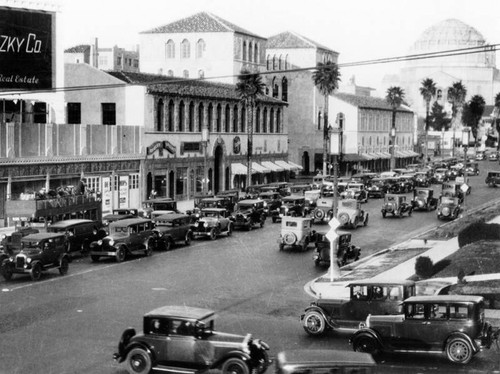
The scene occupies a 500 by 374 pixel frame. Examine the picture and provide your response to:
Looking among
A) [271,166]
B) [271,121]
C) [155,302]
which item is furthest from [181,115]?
[155,302]

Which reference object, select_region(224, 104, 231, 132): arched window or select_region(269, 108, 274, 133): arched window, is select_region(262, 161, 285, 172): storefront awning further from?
select_region(224, 104, 231, 132): arched window

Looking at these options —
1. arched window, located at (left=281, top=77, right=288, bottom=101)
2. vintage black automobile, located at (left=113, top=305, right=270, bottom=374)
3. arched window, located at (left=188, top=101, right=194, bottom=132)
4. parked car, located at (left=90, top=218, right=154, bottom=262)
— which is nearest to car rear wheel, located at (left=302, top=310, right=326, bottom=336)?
vintage black automobile, located at (left=113, top=305, right=270, bottom=374)

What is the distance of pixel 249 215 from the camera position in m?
47.6

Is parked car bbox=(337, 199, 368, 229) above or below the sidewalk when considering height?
above

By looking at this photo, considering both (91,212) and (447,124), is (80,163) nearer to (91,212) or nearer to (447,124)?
(91,212)

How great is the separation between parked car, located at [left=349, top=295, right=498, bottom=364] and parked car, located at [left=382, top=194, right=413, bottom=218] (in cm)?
3374

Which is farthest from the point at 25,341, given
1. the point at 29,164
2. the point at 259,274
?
the point at 29,164

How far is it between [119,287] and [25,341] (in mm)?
8041

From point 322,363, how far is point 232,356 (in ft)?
11.0

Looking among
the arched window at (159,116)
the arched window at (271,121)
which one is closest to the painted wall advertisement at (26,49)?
the arched window at (159,116)

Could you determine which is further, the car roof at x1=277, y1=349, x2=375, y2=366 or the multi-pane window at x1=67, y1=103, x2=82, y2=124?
the multi-pane window at x1=67, y1=103, x2=82, y2=124

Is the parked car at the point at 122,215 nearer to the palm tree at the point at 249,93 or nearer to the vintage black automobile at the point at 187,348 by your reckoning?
the vintage black automobile at the point at 187,348

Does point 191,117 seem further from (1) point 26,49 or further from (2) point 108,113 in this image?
(1) point 26,49

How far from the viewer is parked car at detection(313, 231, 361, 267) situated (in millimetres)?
34156
